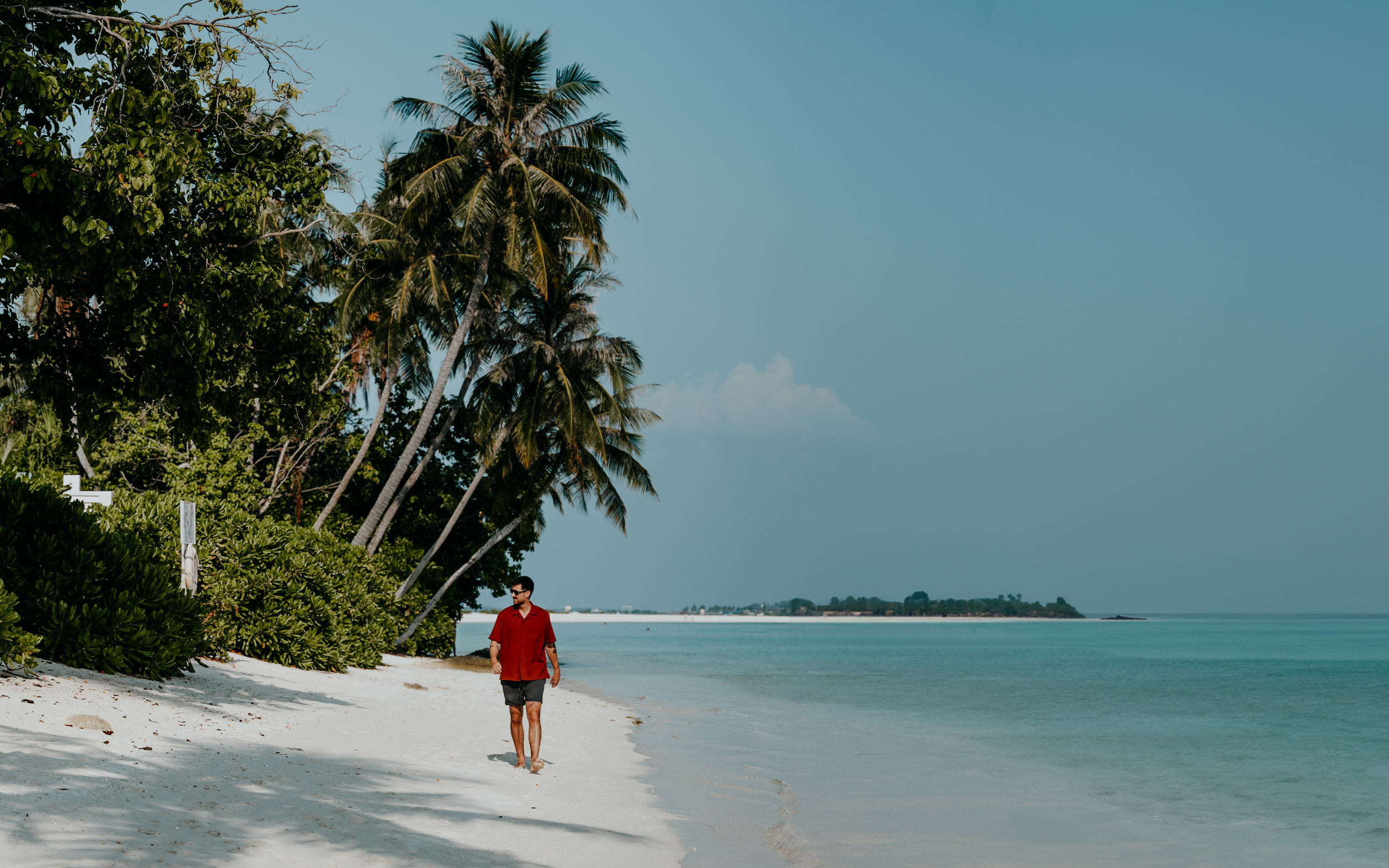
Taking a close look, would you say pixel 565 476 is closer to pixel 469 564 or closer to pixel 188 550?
pixel 469 564

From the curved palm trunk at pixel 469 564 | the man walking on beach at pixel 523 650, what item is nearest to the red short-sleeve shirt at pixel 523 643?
the man walking on beach at pixel 523 650

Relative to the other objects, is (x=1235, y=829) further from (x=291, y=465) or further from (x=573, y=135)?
(x=291, y=465)

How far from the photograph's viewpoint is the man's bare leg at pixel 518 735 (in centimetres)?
904

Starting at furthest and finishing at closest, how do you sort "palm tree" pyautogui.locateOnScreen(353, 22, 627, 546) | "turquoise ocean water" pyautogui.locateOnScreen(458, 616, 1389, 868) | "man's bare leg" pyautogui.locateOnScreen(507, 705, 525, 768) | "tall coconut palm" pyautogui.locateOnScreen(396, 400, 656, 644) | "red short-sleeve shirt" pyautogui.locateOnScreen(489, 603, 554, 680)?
1. "tall coconut palm" pyautogui.locateOnScreen(396, 400, 656, 644)
2. "palm tree" pyautogui.locateOnScreen(353, 22, 627, 546)
3. "turquoise ocean water" pyautogui.locateOnScreen(458, 616, 1389, 868)
4. "man's bare leg" pyautogui.locateOnScreen(507, 705, 525, 768)
5. "red short-sleeve shirt" pyautogui.locateOnScreen(489, 603, 554, 680)

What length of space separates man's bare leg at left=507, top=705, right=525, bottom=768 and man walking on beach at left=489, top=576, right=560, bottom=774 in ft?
0.08

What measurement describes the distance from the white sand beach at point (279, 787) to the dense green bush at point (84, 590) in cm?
34

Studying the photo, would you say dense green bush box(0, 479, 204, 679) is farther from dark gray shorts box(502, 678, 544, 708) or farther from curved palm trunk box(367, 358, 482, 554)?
curved palm trunk box(367, 358, 482, 554)

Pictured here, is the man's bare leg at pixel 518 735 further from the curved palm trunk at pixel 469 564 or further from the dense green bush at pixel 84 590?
the curved palm trunk at pixel 469 564

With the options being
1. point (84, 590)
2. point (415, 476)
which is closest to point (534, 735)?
point (84, 590)

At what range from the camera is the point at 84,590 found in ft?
33.2

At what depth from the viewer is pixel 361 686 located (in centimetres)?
1481

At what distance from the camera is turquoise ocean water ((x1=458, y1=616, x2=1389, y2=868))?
9.33m

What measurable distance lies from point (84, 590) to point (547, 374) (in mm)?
15080

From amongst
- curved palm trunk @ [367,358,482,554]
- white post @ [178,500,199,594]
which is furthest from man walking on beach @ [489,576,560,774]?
curved palm trunk @ [367,358,482,554]
